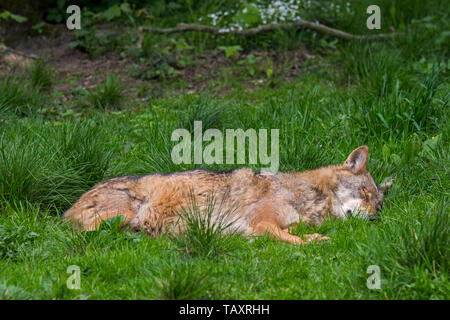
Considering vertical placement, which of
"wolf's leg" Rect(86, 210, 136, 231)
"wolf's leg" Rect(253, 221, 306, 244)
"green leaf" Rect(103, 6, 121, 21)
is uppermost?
"green leaf" Rect(103, 6, 121, 21)

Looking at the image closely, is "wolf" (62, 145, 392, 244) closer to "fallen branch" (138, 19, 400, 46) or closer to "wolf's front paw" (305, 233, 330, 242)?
"wolf's front paw" (305, 233, 330, 242)

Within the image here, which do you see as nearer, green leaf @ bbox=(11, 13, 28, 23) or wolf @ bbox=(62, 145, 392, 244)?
wolf @ bbox=(62, 145, 392, 244)

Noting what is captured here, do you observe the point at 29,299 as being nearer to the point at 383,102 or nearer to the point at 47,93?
the point at 383,102

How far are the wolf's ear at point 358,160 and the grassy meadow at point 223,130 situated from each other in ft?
1.49

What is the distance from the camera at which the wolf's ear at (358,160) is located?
6.61 meters

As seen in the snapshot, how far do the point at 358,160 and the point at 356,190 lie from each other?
365mm

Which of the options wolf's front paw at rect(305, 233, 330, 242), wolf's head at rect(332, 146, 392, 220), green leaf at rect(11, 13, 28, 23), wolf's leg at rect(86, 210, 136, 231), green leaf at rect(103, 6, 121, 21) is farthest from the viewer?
green leaf at rect(103, 6, 121, 21)

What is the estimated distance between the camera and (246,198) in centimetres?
632


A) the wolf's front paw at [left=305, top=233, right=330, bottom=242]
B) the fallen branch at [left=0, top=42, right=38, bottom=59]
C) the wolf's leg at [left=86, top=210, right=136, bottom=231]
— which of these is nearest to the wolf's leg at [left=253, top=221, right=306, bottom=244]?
the wolf's front paw at [left=305, top=233, right=330, bottom=242]

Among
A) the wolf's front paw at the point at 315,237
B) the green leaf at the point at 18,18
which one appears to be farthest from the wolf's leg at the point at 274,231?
the green leaf at the point at 18,18

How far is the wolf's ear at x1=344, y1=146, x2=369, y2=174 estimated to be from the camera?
21.7 ft

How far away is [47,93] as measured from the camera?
33.0 ft

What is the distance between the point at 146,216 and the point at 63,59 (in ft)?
20.9

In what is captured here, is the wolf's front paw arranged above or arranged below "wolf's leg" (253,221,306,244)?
below
